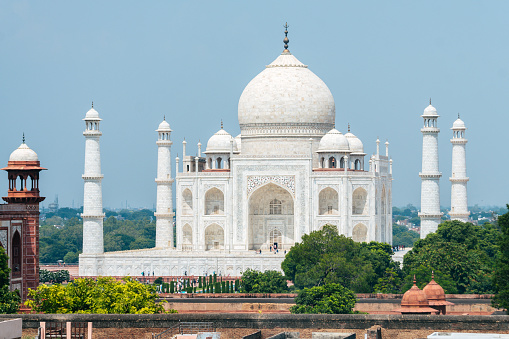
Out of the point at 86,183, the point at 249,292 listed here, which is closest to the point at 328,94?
the point at 86,183

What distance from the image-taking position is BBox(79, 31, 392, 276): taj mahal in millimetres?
54281

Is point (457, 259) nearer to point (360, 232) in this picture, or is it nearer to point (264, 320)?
point (360, 232)

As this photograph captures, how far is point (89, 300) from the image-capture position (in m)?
31.9

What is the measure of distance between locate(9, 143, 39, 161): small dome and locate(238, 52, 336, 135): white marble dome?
61.3 feet

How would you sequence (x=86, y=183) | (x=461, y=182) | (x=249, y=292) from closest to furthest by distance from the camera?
(x=249, y=292)
(x=86, y=183)
(x=461, y=182)

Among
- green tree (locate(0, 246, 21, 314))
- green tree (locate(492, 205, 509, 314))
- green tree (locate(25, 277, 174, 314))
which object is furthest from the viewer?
green tree (locate(492, 205, 509, 314))

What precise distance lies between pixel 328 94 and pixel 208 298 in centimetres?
1730

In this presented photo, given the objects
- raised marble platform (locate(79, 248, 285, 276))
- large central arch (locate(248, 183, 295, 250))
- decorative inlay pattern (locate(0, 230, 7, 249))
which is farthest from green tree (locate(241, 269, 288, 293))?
decorative inlay pattern (locate(0, 230, 7, 249))

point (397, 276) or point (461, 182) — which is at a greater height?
point (461, 182)

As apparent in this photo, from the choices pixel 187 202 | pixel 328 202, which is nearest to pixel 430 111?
pixel 328 202

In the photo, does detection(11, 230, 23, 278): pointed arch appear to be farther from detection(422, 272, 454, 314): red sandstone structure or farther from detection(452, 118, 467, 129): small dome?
detection(452, 118, 467, 129): small dome

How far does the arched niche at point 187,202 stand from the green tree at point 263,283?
10456mm

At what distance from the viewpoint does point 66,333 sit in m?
26.3

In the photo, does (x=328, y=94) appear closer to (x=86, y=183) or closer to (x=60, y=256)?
(x=86, y=183)
